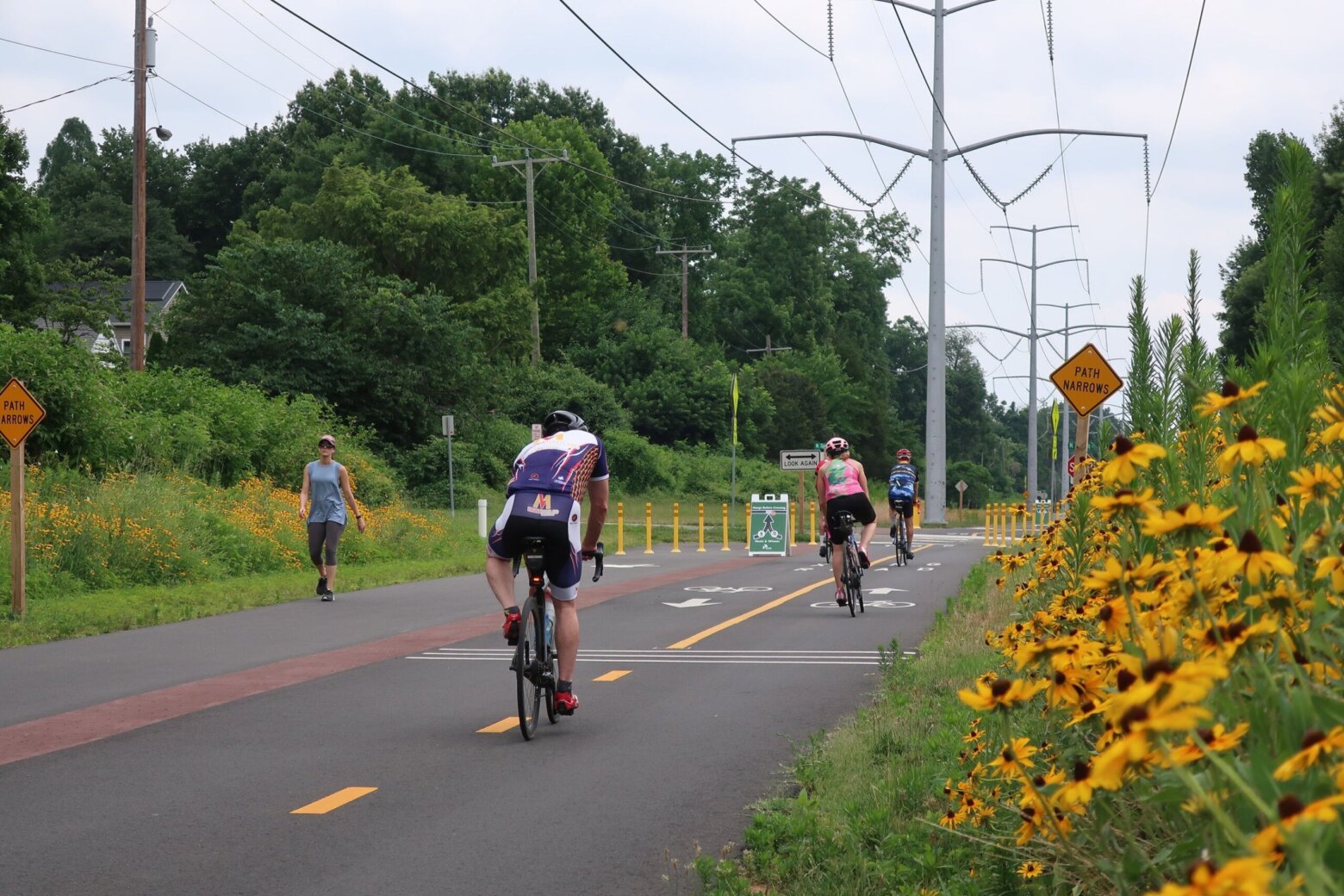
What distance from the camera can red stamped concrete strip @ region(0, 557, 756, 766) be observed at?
875 centimetres

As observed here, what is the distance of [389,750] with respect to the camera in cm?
836

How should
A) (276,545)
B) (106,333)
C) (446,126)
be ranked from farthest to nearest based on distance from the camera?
(446,126) < (106,333) < (276,545)

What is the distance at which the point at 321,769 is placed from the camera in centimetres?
780

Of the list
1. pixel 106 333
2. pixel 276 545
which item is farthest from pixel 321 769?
pixel 106 333

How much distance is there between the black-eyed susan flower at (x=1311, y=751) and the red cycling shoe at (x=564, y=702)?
713 centimetres

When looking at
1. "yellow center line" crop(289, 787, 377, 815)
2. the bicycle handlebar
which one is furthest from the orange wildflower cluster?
the bicycle handlebar

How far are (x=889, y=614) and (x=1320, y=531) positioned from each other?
13.7 metres

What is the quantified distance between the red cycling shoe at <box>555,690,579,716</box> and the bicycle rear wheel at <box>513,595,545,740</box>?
13 cm

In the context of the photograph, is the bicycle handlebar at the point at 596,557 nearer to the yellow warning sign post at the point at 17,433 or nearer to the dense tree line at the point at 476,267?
the yellow warning sign post at the point at 17,433

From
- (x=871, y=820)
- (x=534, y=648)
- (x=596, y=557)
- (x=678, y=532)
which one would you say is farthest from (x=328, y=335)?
(x=871, y=820)

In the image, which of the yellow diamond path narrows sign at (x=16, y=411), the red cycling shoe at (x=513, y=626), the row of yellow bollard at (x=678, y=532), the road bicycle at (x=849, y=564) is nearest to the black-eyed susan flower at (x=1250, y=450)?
the red cycling shoe at (x=513, y=626)

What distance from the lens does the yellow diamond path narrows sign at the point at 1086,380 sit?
1736 cm

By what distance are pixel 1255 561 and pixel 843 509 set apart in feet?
46.6

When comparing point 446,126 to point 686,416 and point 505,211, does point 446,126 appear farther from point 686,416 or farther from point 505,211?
point 686,416
